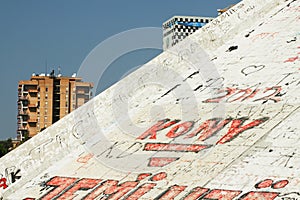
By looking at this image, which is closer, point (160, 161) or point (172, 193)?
point (172, 193)

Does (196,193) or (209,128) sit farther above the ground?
(209,128)

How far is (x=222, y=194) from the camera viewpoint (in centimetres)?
499

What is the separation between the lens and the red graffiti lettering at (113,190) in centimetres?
567

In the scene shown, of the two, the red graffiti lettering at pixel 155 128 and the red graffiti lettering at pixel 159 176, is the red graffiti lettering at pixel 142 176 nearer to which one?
the red graffiti lettering at pixel 159 176

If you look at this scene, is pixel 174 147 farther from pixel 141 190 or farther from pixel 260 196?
pixel 260 196

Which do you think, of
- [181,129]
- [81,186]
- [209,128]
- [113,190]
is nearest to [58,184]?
[81,186]

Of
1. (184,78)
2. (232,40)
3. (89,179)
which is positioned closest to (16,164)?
(89,179)

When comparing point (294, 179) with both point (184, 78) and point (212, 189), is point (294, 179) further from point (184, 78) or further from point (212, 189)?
point (184, 78)

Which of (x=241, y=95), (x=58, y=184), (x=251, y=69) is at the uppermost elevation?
(x=251, y=69)

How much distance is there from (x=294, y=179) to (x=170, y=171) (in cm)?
144

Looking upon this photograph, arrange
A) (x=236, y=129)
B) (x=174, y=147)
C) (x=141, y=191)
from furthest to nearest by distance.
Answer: (x=174, y=147) → (x=236, y=129) → (x=141, y=191)

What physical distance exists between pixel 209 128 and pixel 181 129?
393mm

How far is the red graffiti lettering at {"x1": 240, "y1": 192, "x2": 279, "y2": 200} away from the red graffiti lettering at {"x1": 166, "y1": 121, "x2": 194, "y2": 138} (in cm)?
193

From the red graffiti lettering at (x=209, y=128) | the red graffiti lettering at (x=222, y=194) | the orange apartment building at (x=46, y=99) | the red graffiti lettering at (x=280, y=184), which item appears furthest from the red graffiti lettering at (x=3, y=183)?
the orange apartment building at (x=46, y=99)
